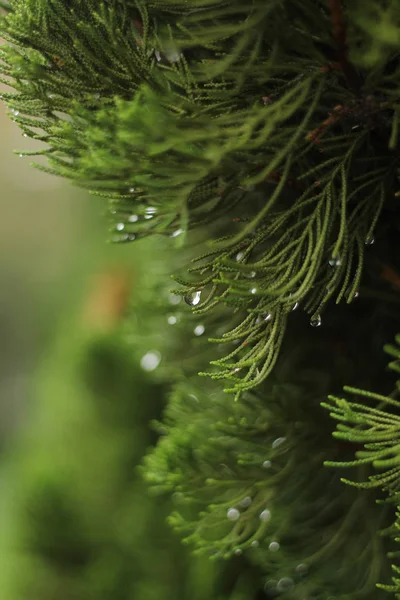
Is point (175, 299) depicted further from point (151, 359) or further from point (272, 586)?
point (272, 586)

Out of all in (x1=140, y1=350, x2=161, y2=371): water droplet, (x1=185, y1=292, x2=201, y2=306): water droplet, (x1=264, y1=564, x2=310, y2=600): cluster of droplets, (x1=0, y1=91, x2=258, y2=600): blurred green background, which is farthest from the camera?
(x1=0, y1=91, x2=258, y2=600): blurred green background

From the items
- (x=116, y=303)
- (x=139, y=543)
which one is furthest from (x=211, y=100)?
(x=116, y=303)

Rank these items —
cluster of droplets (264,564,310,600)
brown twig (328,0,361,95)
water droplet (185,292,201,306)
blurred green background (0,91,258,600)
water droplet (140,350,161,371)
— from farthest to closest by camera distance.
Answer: blurred green background (0,91,258,600) → water droplet (140,350,161,371) → cluster of droplets (264,564,310,600) → water droplet (185,292,201,306) → brown twig (328,0,361,95)

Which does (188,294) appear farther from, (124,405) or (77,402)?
(77,402)

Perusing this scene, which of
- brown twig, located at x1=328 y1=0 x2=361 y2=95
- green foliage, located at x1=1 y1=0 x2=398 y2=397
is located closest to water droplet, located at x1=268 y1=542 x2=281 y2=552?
green foliage, located at x1=1 y1=0 x2=398 y2=397

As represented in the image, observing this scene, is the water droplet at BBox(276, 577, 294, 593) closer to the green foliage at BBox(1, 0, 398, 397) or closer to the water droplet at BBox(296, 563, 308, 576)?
the water droplet at BBox(296, 563, 308, 576)

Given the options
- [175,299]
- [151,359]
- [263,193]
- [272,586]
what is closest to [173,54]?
[263,193]
